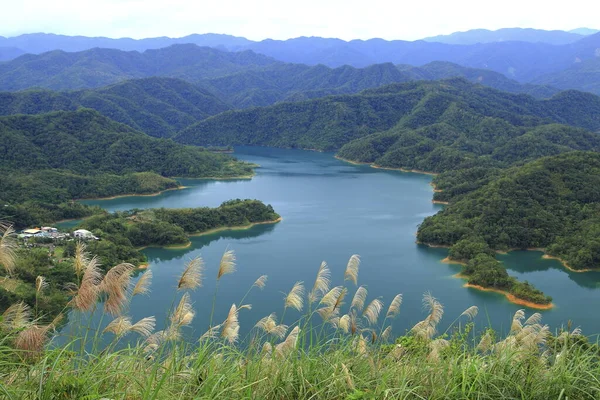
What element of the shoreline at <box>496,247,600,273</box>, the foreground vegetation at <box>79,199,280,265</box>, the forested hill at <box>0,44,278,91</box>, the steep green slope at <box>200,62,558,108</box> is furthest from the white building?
the forested hill at <box>0,44,278,91</box>

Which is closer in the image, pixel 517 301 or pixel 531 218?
pixel 517 301

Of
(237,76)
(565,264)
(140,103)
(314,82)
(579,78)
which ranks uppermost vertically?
(579,78)

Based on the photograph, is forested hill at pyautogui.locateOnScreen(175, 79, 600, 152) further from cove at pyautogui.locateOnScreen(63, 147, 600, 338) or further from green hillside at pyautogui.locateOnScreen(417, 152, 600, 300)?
green hillside at pyautogui.locateOnScreen(417, 152, 600, 300)

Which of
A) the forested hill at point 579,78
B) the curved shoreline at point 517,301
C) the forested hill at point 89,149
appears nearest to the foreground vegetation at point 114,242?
the curved shoreline at point 517,301

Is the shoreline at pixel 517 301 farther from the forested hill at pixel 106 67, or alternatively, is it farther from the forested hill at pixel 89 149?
the forested hill at pixel 106 67

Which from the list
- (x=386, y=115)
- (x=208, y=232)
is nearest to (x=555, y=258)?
(x=208, y=232)

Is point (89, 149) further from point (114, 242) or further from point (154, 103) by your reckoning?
point (154, 103)
